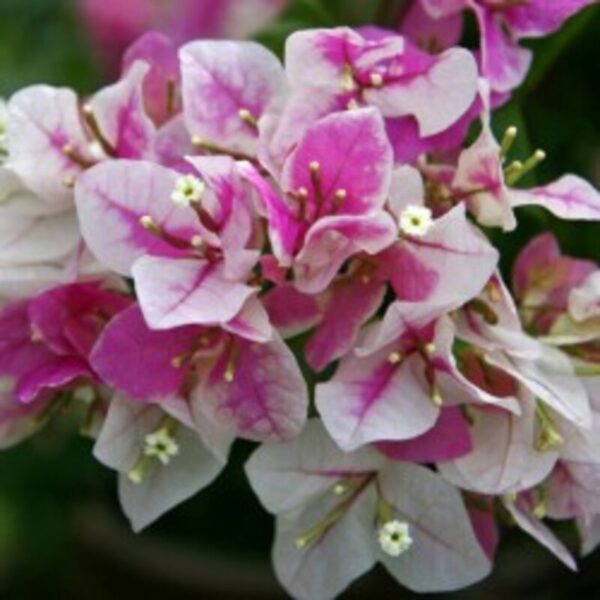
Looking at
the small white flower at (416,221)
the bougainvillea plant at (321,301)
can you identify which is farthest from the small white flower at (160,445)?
the small white flower at (416,221)

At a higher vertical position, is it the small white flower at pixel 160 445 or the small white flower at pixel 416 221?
the small white flower at pixel 416 221

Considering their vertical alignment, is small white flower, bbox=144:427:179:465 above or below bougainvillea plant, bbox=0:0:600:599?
below

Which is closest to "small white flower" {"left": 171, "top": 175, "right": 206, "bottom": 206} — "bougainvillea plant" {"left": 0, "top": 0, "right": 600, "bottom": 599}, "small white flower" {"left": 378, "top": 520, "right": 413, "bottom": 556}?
"bougainvillea plant" {"left": 0, "top": 0, "right": 600, "bottom": 599}

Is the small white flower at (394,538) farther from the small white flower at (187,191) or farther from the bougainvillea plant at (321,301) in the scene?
the small white flower at (187,191)

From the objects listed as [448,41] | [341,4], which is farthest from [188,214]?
[341,4]

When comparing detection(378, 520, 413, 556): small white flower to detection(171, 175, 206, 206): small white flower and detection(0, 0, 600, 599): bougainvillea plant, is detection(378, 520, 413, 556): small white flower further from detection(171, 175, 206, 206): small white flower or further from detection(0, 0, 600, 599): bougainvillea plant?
detection(171, 175, 206, 206): small white flower

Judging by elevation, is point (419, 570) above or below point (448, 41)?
below

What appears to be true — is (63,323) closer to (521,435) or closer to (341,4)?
(521,435)

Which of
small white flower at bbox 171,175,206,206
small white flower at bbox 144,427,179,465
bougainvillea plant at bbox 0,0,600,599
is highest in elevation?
small white flower at bbox 171,175,206,206
